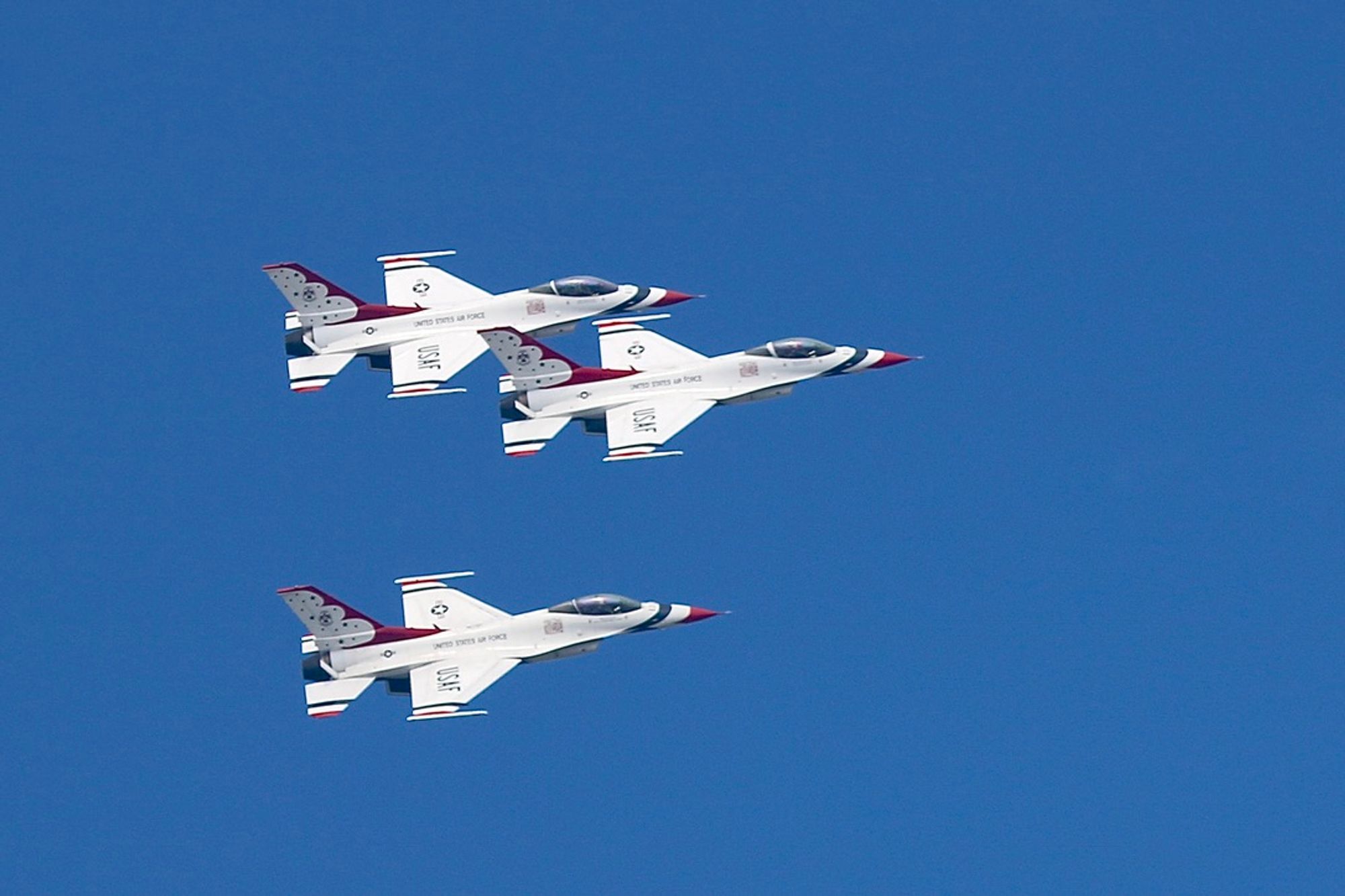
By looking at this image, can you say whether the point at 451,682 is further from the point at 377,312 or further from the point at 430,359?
the point at 377,312

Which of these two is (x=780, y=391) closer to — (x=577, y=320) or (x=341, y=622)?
(x=577, y=320)

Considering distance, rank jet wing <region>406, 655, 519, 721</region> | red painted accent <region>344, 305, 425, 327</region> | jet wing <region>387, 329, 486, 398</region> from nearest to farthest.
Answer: jet wing <region>406, 655, 519, 721</region>, jet wing <region>387, 329, 486, 398</region>, red painted accent <region>344, 305, 425, 327</region>

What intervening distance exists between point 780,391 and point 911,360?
152 inches

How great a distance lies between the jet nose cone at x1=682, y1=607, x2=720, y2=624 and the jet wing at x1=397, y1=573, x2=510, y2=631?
4.81 meters

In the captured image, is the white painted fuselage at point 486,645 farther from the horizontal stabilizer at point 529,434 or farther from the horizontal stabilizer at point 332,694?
the horizontal stabilizer at point 529,434

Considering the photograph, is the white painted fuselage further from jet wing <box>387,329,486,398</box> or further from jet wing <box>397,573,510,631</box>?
jet wing <box>387,329,486,398</box>

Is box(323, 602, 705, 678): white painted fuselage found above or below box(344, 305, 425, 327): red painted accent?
below

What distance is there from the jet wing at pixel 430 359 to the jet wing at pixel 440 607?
540 centimetres

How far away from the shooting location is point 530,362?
122812 millimetres

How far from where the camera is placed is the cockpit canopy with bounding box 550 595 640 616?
396ft

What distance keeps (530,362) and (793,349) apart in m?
7.29

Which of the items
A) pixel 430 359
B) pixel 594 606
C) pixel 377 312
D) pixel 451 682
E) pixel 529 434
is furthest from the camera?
pixel 377 312

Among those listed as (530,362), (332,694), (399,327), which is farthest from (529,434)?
(332,694)

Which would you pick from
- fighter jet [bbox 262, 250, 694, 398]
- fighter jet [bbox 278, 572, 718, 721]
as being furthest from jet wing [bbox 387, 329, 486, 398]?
fighter jet [bbox 278, 572, 718, 721]
